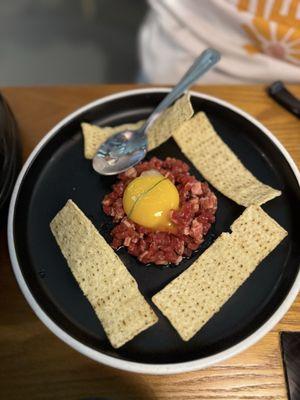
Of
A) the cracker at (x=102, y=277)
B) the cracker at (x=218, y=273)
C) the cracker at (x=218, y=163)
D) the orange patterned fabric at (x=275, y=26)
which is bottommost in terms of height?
the cracker at (x=102, y=277)

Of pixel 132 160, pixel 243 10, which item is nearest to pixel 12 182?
pixel 132 160

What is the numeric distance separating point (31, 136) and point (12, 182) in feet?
0.79

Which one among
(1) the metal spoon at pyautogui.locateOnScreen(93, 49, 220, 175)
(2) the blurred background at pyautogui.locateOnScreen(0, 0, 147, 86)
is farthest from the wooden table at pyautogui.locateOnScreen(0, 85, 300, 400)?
(2) the blurred background at pyautogui.locateOnScreen(0, 0, 147, 86)

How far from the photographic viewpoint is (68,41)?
271 centimetres

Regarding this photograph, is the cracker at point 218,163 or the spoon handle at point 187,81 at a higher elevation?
the spoon handle at point 187,81

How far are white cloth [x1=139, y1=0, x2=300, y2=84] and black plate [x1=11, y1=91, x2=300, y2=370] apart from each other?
0.29m

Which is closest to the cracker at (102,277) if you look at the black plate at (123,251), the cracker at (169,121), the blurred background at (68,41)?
the black plate at (123,251)

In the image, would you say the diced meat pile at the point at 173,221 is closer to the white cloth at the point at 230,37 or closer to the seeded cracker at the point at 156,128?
the seeded cracker at the point at 156,128

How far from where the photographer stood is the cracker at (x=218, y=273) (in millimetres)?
933

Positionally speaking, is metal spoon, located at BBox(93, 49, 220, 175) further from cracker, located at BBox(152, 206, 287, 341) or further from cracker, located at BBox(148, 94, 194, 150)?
cracker, located at BBox(152, 206, 287, 341)

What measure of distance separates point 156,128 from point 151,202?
0.92ft

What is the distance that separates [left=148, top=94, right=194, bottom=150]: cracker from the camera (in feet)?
3.79

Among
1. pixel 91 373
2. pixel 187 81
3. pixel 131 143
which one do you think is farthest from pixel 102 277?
pixel 187 81

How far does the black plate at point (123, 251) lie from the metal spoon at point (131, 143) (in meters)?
0.04
